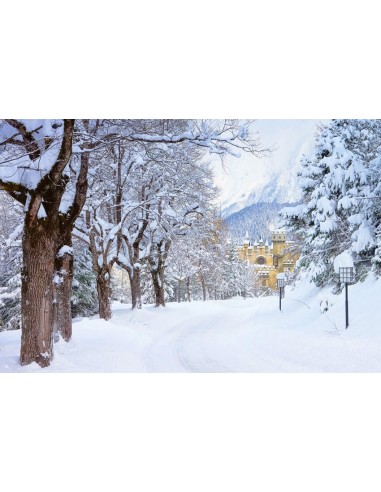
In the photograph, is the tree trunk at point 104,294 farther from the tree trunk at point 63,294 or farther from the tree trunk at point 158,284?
the tree trunk at point 158,284

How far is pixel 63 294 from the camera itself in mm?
6191

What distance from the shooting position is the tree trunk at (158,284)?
10427 mm

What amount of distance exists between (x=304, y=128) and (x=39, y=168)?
3503 mm

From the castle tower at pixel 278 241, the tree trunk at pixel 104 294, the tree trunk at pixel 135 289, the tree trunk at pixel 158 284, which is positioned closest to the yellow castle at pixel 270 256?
the castle tower at pixel 278 241

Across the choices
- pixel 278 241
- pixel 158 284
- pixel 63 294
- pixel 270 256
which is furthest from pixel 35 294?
pixel 158 284

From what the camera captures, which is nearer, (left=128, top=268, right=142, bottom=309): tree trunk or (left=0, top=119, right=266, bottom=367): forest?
(left=0, top=119, right=266, bottom=367): forest

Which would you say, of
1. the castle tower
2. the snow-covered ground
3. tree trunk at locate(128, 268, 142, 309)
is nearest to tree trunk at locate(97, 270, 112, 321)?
the snow-covered ground

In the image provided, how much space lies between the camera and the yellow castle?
653cm

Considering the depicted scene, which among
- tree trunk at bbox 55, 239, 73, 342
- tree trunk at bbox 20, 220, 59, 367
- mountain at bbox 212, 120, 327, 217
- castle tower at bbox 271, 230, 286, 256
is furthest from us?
castle tower at bbox 271, 230, 286, 256

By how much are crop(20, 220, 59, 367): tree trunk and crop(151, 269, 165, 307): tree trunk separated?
5.75 metres

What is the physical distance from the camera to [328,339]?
5.43 m

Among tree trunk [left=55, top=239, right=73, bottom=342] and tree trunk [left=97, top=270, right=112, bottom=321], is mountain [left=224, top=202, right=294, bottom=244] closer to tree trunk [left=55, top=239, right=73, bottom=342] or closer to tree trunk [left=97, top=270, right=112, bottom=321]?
tree trunk [left=55, top=239, right=73, bottom=342]
